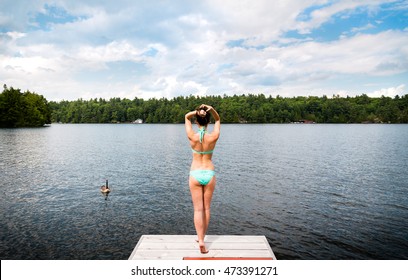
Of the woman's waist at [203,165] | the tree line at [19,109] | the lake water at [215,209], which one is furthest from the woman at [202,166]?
the tree line at [19,109]

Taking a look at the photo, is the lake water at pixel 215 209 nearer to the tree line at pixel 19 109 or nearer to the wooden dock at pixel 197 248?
the wooden dock at pixel 197 248

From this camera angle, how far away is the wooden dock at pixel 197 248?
7.05 metres

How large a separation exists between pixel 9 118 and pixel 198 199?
127 m

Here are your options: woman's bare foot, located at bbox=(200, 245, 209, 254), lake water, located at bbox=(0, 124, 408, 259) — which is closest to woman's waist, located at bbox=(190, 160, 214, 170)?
woman's bare foot, located at bbox=(200, 245, 209, 254)

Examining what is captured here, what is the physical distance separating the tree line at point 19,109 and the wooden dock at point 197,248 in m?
125

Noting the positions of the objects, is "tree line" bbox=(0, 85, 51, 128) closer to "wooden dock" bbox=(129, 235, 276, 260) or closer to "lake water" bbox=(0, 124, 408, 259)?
"lake water" bbox=(0, 124, 408, 259)

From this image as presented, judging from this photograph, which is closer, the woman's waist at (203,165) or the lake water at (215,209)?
the woman's waist at (203,165)

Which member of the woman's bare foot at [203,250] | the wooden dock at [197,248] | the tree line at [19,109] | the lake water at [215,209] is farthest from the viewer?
the tree line at [19,109]

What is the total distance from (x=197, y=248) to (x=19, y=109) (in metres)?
128

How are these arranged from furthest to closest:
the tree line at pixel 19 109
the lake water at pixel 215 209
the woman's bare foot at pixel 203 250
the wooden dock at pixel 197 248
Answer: the tree line at pixel 19 109 < the lake water at pixel 215 209 < the woman's bare foot at pixel 203 250 < the wooden dock at pixel 197 248

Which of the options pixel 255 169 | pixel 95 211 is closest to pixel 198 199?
pixel 95 211

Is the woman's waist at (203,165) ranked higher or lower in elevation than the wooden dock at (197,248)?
higher

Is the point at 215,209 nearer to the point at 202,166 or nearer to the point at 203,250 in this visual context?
the point at 203,250

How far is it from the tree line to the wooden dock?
12499 centimetres
